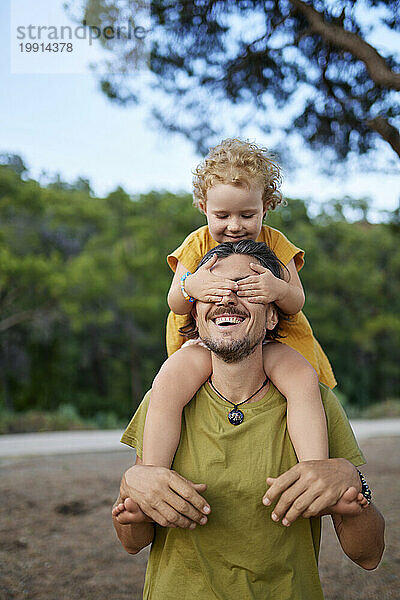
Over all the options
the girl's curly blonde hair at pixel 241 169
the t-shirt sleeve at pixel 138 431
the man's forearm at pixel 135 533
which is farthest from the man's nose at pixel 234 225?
the man's forearm at pixel 135 533

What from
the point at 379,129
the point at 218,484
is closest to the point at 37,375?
the point at 379,129

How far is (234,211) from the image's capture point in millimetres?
1950

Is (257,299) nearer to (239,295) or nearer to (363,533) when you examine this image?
(239,295)

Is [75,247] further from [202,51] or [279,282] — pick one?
[279,282]

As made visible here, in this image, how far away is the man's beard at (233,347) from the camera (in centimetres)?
154

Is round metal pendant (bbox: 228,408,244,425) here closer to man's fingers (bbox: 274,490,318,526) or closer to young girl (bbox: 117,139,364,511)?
young girl (bbox: 117,139,364,511)

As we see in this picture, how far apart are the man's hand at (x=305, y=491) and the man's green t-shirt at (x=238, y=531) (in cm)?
16

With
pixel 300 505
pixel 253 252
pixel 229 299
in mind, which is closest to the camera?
pixel 300 505

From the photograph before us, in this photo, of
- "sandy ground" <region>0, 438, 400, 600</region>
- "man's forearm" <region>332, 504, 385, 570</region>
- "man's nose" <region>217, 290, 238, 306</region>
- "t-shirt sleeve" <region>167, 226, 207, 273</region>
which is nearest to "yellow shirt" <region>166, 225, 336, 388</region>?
"t-shirt sleeve" <region>167, 226, 207, 273</region>

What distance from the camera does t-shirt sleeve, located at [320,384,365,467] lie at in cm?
162

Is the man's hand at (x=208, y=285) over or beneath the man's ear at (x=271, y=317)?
over

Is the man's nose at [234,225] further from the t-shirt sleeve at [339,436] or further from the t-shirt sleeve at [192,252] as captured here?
the t-shirt sleeve at [339,436]

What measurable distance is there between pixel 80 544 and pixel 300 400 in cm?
355

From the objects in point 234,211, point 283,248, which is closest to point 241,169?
point 234,211
